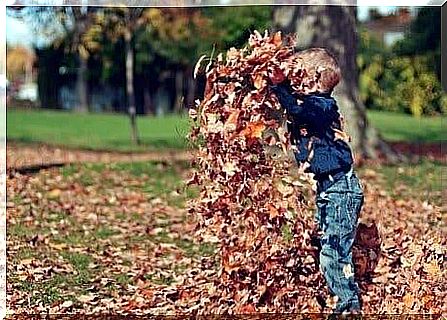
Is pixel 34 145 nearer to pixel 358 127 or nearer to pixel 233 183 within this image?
pixel 358 127

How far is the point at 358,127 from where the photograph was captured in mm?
8125

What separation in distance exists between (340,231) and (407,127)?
4679 millimetres

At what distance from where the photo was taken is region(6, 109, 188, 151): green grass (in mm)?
9008

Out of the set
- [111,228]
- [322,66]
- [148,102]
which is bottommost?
[111,228]

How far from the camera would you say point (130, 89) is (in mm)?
9500

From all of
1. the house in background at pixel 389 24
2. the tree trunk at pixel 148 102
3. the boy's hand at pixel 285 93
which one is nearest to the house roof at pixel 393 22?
the house in background at pixel 389 24

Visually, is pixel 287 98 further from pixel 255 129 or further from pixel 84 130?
pixel 84 130

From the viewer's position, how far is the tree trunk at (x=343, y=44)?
6.67m

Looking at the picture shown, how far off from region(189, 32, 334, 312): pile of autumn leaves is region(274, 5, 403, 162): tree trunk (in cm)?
140

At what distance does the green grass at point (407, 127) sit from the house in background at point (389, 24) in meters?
0.76

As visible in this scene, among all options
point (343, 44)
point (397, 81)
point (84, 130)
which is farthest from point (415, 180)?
point (84, 130)

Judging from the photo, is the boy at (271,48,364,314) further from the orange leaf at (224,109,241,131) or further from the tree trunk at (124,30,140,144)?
the tree trunk at (124,30,140,144)

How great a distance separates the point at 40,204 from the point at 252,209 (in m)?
2.86

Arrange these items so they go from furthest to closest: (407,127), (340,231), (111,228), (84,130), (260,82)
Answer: (84,130)
(407,127)
(111,228)
(340,231)
(260,82)
